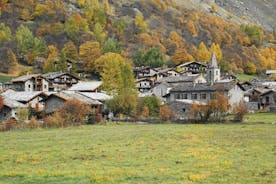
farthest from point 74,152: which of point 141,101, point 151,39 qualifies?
point 151,39

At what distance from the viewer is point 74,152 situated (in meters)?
29.5

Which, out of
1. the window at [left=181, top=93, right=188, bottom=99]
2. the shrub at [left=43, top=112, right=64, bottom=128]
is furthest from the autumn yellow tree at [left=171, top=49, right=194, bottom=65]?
the shrub at [left=43, top=112, right=64, bottom=128]

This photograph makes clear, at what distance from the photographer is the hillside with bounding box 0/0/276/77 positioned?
13000 cm

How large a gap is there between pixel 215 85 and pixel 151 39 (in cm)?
8935

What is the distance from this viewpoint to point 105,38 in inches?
6358

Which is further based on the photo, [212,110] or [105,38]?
[105,38]

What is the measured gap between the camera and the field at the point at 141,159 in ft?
67.5

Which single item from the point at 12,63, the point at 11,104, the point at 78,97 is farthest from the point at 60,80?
the point at 11,104

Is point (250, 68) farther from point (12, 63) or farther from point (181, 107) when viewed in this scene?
point (181, 107)

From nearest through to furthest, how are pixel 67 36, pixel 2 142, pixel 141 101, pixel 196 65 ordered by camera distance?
pixel 2 142
pixel 141 101
pixel 196 65
pixel 67 36

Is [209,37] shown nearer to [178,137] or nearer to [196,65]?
[196,65]

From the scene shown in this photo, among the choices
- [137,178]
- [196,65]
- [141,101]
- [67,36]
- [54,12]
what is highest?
[54,12]

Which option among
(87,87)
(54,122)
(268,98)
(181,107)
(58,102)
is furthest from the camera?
(87,87)

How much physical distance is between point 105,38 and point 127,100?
97162 mm
